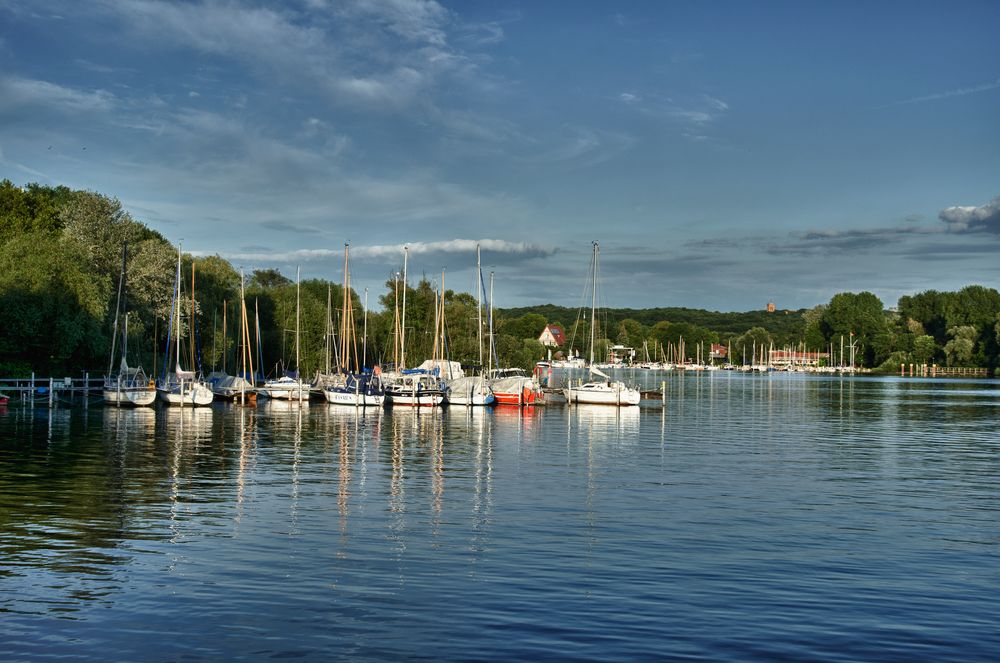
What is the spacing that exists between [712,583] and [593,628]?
3.97 meters

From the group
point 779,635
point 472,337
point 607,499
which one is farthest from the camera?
point 472,337

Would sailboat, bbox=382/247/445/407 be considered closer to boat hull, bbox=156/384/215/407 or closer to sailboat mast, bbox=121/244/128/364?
boat hull, bbox=156/384/215/407

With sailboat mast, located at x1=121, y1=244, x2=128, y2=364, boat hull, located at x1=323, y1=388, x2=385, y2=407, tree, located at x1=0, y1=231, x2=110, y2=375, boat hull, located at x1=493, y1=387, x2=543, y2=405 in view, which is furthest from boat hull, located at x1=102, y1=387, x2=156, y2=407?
boat hull, located at x1=493, y1=387, x2=543, y2=405

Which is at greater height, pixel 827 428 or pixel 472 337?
pixel 472 337

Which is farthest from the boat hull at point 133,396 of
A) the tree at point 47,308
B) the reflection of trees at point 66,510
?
the reflection of trees at point 66,510

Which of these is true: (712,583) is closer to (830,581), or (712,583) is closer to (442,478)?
(830,581)

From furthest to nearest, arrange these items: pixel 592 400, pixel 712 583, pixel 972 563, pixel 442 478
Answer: pixel 592 400, pixel 442 478, pixel 972 563, pixel 712 583


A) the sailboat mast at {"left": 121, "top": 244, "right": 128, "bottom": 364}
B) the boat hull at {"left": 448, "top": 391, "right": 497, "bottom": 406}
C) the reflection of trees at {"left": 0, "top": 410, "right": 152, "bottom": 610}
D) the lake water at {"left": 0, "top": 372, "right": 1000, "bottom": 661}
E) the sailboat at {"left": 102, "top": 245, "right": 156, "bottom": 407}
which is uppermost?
the sailboat mast at {"left": 121, "top": 244, "right": 128, "bottom": 364}

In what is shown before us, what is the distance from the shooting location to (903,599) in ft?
55.3

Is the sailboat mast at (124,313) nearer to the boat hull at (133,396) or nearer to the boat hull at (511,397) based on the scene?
the boat hull at (133,396)

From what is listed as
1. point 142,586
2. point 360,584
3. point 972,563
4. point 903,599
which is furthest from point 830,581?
point 142,586

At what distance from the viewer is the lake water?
14.1 m

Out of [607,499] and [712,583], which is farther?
[607,499]

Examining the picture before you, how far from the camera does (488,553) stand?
20031mm
